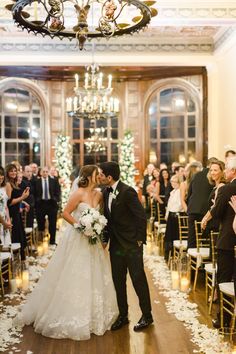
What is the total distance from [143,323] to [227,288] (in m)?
1.05

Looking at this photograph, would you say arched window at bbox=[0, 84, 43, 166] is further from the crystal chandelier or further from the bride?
the bride

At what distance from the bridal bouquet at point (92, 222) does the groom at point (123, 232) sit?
0.16m

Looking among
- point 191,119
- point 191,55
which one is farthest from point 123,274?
point 191,119

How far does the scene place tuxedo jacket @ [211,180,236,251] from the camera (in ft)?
16.1

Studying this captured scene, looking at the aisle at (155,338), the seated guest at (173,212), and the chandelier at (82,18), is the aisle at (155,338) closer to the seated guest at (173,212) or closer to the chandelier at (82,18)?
the seated guest at (173,212)

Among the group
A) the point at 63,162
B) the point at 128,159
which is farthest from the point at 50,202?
the point at 128,159

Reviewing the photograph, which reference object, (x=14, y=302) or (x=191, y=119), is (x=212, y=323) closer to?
(x=14, y=302)

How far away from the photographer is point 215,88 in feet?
48.5

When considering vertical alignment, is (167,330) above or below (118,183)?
below

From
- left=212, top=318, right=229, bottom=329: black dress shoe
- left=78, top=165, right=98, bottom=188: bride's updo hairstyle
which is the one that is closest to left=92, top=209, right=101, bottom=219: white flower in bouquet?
left=78, top=165, right=98, bottom=188: bride's updo hairstyle

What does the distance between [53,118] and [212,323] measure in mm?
12062

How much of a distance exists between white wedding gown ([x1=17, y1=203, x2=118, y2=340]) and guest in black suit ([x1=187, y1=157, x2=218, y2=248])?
6.99 feet

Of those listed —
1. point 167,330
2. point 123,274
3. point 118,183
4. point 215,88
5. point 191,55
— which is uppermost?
point 191,55

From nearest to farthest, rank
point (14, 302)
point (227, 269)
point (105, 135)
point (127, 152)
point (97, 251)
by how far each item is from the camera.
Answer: point (227, 269) < point (97, 251) < point (14, 302) < point (127, 152) < point (105, 135)
